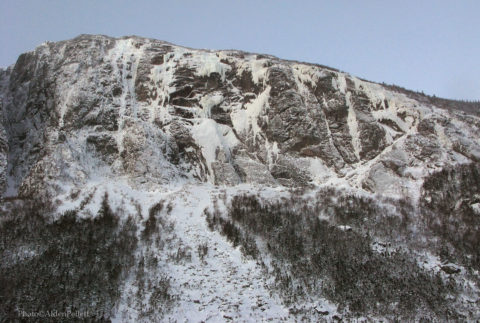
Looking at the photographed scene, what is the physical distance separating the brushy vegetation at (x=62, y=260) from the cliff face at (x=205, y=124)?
5.87 meters

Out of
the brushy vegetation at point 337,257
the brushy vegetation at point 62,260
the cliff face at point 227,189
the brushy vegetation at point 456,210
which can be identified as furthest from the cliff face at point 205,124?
the brushy vegetation at point 62,260

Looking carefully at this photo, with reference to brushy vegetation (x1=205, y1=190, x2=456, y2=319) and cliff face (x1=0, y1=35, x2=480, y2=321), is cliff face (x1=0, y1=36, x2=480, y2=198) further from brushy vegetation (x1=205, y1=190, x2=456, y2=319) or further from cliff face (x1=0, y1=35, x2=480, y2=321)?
brushy vegetation (x1=205, y1=190, x2=456, y2=319)

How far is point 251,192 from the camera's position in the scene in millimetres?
24438

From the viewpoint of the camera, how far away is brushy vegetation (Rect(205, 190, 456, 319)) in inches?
499

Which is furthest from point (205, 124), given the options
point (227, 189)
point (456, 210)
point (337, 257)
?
point (456, 210)

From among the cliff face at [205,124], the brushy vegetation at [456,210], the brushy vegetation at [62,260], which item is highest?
the cliff face at [205,124]

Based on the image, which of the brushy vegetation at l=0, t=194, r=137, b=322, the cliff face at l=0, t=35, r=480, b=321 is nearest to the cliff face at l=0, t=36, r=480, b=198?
the cliff face at l=0, t=35, r=480, b=321

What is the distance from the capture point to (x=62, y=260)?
541 inches

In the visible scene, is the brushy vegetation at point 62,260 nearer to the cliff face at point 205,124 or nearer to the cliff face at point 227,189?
the cliff face at point 227,189

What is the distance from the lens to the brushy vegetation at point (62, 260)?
36.7 ft

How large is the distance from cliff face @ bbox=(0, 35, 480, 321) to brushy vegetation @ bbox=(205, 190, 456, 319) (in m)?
0.09

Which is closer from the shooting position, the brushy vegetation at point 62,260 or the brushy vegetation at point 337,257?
the brushy vegetation at point 62,260

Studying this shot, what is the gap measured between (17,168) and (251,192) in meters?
17.3

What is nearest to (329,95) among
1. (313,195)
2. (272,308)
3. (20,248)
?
(313,195)
